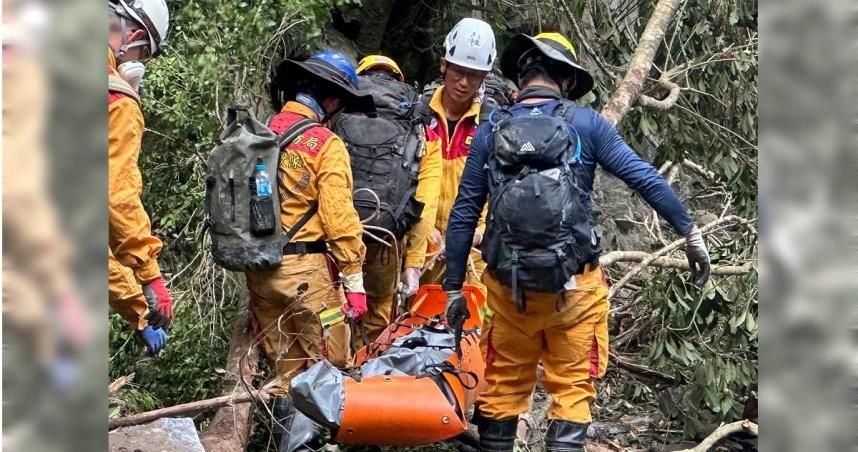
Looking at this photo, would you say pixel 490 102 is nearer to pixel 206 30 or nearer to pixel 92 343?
pixel 206 30

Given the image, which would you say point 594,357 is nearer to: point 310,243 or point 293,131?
point 310,243

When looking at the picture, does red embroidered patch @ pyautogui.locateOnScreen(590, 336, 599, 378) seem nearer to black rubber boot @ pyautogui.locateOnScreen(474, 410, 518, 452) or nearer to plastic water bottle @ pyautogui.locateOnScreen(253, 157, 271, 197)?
black rubber boot @ pyautogui.locateOnScreen(474, 410, 518, 452)

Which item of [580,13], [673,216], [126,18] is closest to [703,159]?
[580,13]

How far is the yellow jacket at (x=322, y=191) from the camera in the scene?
470 cm

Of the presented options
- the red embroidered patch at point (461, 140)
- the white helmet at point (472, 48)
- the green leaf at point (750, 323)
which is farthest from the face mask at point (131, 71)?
the green leaf at point (750, 323)

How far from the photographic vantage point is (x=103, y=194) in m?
0.99

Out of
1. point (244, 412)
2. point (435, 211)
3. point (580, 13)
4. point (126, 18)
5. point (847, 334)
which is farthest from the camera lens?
point (580, 13)

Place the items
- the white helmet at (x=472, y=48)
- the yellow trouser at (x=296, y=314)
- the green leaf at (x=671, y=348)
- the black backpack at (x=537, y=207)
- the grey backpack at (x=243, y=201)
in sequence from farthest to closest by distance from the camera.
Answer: the green leaf at (x=671, y=348) < the white helmet at (x=472, y=48) < the yellow trouser at (x=296, y=314) < the grey backpack at (x=243, y=201) < the black backpack at (x=537, y=207)

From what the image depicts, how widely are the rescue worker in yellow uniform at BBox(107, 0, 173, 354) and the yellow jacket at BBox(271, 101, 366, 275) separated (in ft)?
3.16

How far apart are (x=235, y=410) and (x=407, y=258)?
1.53m

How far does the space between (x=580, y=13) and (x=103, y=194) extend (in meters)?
7.38

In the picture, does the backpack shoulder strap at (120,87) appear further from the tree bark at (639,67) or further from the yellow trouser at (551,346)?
the tree bark at (639,67)

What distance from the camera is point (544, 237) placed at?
155 inches

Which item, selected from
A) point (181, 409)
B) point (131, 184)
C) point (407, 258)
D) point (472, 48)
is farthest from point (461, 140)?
point (131, 184)
